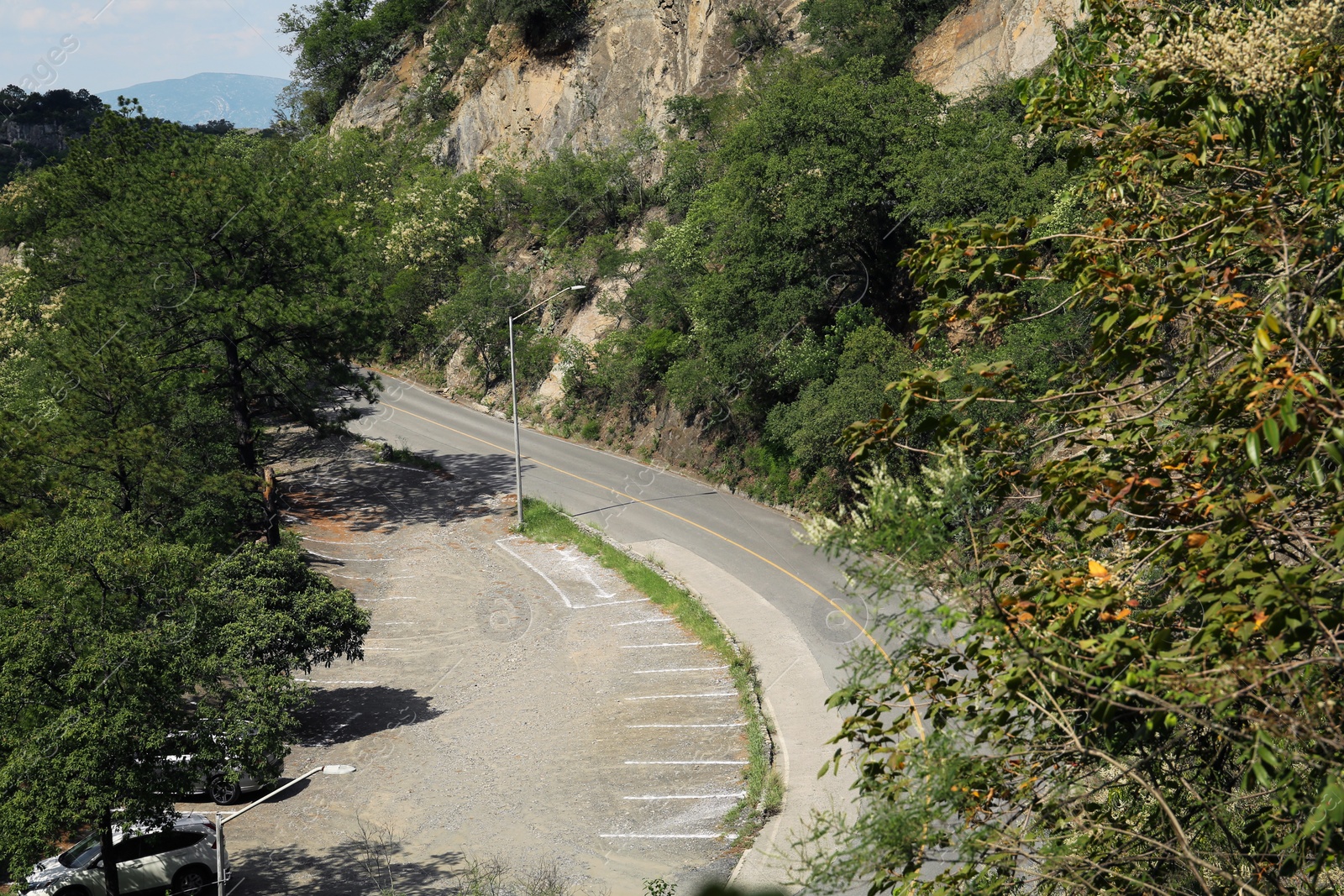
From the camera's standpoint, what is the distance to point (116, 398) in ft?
85.9

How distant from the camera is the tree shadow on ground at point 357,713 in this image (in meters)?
22.8

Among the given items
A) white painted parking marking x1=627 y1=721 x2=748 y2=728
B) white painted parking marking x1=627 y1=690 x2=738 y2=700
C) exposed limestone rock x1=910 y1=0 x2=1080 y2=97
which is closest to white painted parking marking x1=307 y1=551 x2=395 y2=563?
white painted parking marking x1=627 y1=690 x2=738 y2=700

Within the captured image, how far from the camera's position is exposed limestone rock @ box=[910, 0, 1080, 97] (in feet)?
123

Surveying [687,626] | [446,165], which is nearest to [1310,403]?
[687,626]

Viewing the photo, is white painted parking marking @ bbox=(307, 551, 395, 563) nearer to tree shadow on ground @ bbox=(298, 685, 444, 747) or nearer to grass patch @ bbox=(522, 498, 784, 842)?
grass patch @ bbox=(522, 498, 784, 842)

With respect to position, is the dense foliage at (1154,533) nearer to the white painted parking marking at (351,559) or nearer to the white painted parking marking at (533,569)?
the white painted parking marking at (533,569)

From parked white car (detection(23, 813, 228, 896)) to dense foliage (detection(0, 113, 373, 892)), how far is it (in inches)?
65.0

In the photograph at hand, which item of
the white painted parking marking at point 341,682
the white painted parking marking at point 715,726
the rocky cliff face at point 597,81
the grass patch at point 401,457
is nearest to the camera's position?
the white painted parking marking at point 715,726

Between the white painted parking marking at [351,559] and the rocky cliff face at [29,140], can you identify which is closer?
the white painted parking marking at [351,559]

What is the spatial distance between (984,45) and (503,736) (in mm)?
33358

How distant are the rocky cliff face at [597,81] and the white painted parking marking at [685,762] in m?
40.9

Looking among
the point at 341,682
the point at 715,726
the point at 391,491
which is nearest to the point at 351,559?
the point at 391,491

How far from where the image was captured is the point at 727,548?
32750 mm

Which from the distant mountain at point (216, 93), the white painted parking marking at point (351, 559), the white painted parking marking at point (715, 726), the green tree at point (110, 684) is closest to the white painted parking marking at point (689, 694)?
the white painted parking marking at point (715, 726)
